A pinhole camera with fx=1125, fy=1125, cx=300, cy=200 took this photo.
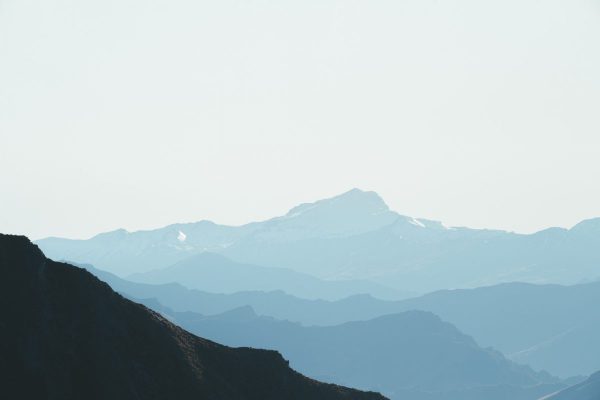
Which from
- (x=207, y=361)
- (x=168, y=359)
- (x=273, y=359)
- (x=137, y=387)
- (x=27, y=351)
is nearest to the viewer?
(x=27, y=351)

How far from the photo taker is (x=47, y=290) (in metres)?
111

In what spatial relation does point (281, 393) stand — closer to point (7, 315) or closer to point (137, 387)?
point (137, 387)

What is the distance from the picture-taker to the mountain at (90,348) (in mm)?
101250

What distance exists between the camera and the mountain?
332 feet

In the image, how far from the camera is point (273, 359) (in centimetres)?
13338

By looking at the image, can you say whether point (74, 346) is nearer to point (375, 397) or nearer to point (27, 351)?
point (27, 351)

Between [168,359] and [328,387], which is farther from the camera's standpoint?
[328,387]

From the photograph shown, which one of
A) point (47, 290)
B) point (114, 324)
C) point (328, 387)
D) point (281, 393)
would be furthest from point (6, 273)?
point (328, 387)

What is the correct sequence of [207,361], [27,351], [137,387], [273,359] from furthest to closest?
[273,359] < [207,361] < [137,387] < [27,351]

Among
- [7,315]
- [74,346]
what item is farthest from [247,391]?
[7,315]

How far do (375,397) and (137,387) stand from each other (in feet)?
131

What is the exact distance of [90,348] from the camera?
10825cm

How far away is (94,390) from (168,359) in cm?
1388

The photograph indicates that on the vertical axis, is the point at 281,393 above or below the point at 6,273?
below
